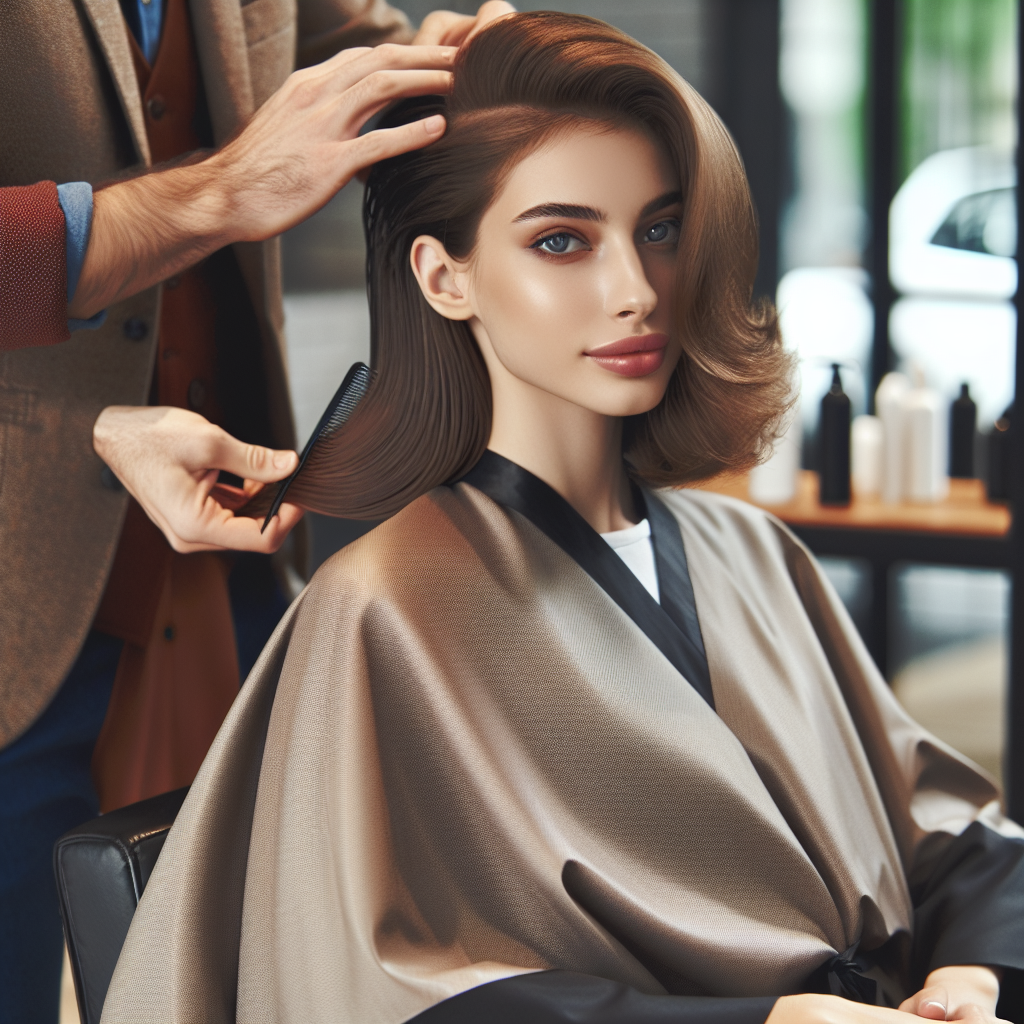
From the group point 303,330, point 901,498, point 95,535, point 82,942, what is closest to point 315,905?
point 82,942

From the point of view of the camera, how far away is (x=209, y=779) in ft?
3.62

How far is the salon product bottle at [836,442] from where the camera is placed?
2.66m

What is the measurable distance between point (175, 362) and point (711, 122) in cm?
68

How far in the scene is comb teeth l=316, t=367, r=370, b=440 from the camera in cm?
125

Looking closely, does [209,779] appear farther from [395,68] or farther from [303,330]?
[303,330]

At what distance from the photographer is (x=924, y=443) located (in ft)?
8.69

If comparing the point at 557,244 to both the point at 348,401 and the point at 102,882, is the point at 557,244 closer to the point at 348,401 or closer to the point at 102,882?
the point at 348,401

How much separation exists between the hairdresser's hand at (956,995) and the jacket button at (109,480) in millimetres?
992

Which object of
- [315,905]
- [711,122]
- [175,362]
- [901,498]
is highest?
[711,122]

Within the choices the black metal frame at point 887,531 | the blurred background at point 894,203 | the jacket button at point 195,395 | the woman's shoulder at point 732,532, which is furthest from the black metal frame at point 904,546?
the jacket button at point 195,395

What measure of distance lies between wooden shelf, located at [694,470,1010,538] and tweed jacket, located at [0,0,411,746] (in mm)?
1371

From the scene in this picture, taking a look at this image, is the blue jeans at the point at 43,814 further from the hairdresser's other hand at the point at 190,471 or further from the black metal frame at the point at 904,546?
the black metal frame at the point at 904,546

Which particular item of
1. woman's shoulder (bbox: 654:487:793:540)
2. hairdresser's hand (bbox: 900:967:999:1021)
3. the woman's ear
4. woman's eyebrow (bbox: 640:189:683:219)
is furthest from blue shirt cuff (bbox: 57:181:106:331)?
hairdresser's hand (bbox: 900:967:999:1021)

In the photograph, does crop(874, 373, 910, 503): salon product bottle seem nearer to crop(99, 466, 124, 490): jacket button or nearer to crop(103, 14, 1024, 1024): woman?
crop(103, 14, 1024, 1024): woman
